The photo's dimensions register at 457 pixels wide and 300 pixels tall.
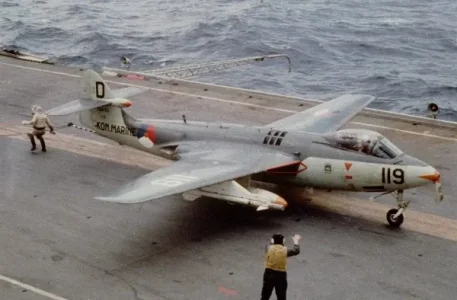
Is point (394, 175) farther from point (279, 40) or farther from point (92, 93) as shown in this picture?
point (279, 40)

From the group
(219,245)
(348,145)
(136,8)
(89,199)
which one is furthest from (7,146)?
(136,8)

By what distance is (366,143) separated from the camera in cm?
2084

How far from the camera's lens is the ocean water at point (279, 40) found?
48219 mm

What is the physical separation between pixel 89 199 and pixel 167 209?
271 cm

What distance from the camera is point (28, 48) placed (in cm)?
5719

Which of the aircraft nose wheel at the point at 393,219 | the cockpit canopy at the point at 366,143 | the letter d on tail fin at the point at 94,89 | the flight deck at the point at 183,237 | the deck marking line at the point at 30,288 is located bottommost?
the deck marking line at the point at 30,288

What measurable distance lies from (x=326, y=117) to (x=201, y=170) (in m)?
7.19

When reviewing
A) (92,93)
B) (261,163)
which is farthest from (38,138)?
(261,163)

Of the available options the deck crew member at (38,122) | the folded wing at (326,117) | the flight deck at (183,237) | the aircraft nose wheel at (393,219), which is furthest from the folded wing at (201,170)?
the deck crew member at (38,122)

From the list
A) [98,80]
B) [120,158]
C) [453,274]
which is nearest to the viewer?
[453,274]

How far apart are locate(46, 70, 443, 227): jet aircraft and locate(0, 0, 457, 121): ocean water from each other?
2182 centimetres

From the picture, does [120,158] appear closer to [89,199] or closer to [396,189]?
[89,199]

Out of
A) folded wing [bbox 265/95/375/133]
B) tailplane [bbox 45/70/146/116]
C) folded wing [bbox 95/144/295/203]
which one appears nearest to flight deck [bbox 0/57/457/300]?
folded wing [bbox 95/144/295/203]

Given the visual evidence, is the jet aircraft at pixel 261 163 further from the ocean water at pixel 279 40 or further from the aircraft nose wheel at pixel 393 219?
the ocean water at pixel 279 40
